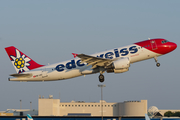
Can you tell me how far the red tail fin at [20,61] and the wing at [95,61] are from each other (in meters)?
10.4

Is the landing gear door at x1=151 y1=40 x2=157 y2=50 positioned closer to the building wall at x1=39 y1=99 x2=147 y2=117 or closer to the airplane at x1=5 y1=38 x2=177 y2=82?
the airplane at x1=5 y1=38 x2=177 y2=82

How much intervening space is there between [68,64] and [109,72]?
7.54 metres

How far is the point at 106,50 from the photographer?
58812mm

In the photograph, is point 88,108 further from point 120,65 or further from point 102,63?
point 120,65

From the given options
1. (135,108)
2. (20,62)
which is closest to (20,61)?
(20,62)

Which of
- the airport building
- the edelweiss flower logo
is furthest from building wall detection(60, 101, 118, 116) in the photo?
the edelweiss flower logo

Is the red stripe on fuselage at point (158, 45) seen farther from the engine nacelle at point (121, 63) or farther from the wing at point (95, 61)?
the wing at point (95, 61)

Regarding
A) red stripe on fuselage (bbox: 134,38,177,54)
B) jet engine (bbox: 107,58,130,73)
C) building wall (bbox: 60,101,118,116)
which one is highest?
red stripe on fuselage (bbox: 134,38,177,54)

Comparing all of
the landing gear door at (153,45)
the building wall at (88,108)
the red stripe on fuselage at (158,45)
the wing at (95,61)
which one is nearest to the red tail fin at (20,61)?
the wing at (95,61)

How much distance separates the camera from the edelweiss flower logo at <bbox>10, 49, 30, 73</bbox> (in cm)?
6272

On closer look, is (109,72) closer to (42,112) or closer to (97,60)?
(97,60)

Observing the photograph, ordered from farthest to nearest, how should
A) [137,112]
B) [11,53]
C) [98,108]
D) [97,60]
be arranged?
[98,108], [137,112], [11,53], [97,60]

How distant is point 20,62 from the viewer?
2496 inches

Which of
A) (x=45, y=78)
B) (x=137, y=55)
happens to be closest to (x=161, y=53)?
(x=137, y=55)
